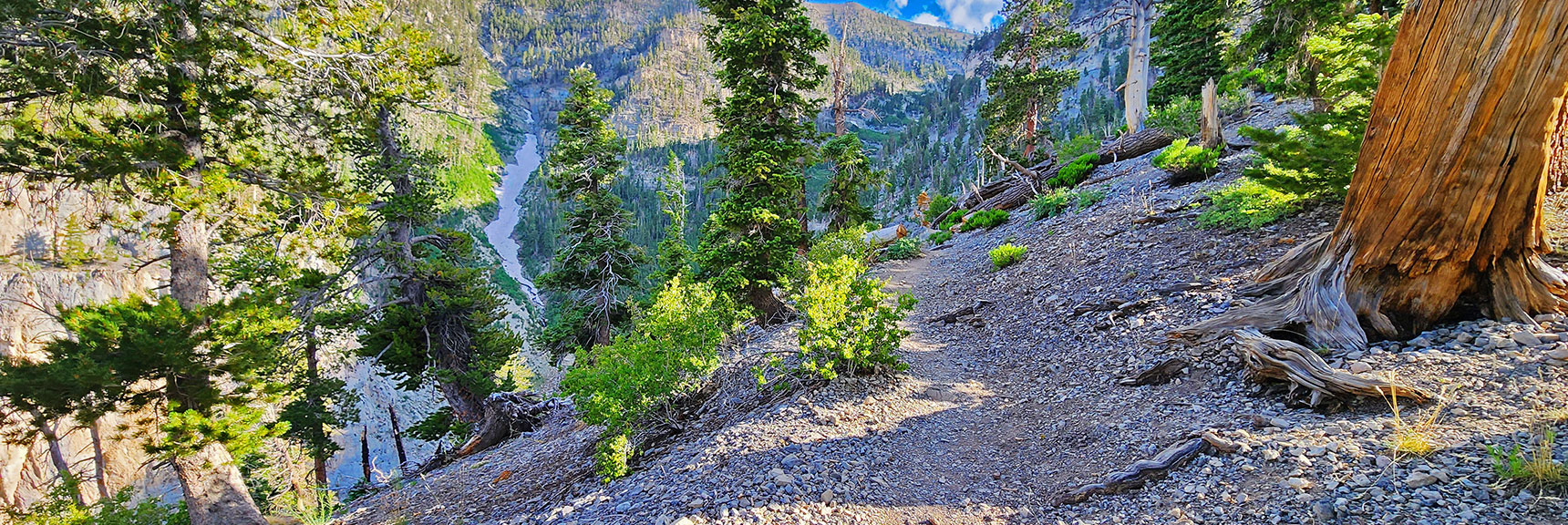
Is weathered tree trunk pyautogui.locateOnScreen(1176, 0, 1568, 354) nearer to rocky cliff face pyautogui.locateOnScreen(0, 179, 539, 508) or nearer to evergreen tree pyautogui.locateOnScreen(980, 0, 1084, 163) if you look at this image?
rocky cliff face pyautogui.locateOnScreen(0, 179, 539, 508)

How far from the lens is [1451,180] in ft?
13.6

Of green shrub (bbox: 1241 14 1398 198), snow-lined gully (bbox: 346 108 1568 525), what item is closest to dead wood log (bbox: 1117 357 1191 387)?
snow-lined gully (bbox: 346 108 1568 525)

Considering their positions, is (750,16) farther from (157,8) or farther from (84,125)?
(84,125)

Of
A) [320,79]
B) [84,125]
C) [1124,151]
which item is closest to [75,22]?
[84,125]

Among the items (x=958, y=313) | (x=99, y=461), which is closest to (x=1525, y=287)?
(x=958, y=313)

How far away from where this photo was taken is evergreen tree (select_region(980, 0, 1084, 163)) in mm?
23438

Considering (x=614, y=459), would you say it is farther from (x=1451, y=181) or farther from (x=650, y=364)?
(x=1451, y=181)

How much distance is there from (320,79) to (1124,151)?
64.6 ft

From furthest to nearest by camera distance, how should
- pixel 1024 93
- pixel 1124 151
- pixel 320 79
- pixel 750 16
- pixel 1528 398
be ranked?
pixel 1024 93
pixel 1124 151
pixel 750 16
pixel 320 79
pixel 1528 398

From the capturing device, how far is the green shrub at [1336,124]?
571cm

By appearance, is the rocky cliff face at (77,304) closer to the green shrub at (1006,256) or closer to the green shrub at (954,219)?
the green shrub at (1006,256)

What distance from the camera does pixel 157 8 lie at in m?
5.49

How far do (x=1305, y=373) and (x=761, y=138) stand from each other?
338 inches

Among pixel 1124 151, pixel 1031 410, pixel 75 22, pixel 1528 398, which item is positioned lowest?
pixel 1031 410
